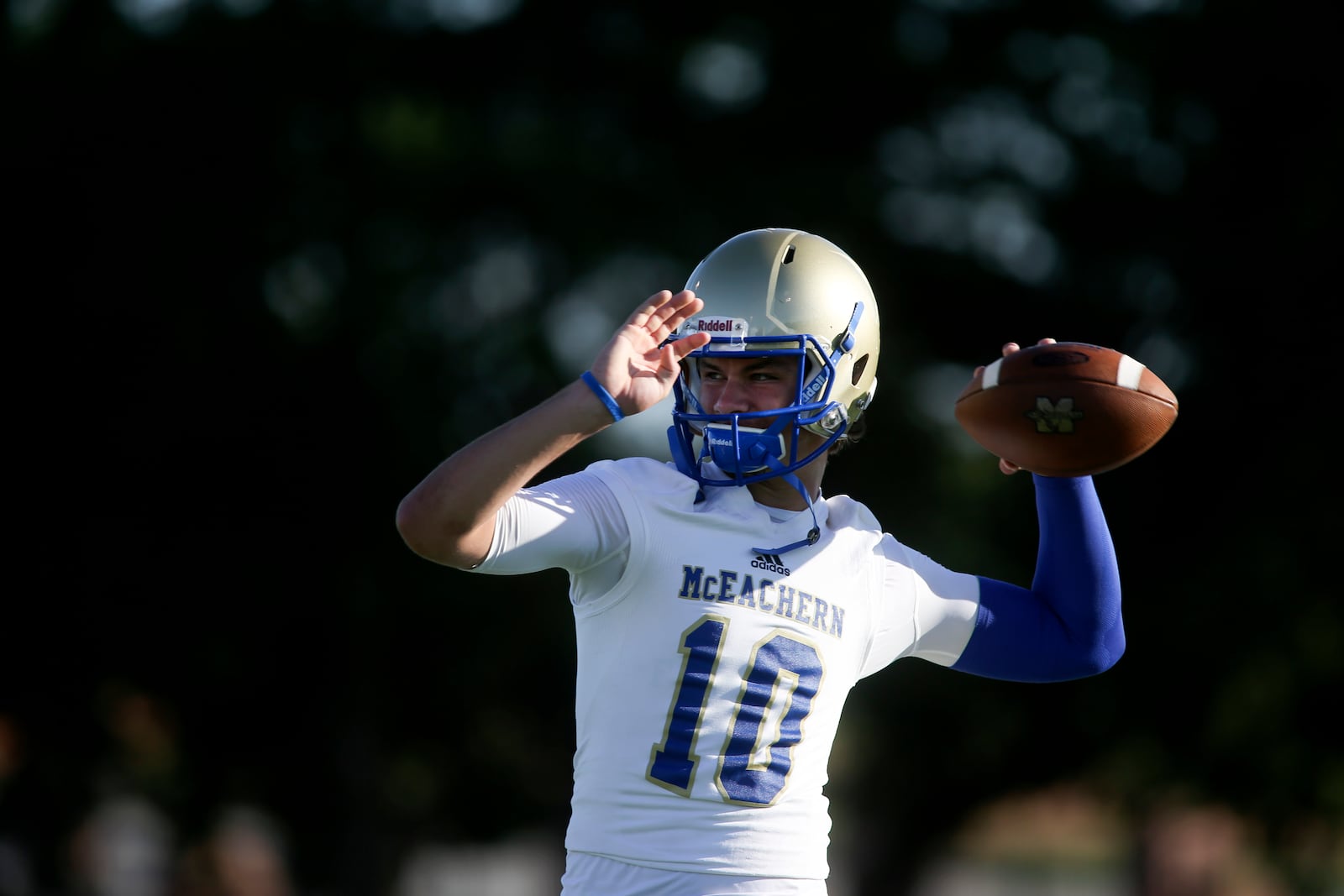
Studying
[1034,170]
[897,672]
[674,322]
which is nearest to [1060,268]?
[1034,170]

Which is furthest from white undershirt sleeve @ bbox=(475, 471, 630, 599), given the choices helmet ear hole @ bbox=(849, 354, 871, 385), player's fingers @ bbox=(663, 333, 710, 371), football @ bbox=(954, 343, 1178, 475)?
football @ bbox=(954, 343, 1178, 475)

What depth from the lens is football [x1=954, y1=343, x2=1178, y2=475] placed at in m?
3.71

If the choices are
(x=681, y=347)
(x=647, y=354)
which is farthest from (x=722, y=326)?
(x=647, y=354)

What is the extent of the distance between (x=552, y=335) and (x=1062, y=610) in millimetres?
11282

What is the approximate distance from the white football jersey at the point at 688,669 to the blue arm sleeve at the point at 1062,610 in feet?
1.75

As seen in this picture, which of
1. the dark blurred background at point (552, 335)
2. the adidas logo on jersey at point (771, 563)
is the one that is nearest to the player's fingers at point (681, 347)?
the adidas logo on jersey at point (771, 563)

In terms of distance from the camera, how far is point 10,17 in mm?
14969

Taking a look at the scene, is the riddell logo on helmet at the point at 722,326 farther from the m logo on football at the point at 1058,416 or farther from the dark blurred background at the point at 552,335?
the dark blurred background at the point at 552,335

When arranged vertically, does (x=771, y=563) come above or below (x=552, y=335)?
below

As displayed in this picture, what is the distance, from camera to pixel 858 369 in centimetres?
382

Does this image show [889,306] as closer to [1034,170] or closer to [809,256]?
[1034,170]

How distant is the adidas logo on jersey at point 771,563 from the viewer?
3.39m

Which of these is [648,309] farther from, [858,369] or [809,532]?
[858,369]

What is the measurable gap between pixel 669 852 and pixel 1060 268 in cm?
1267
